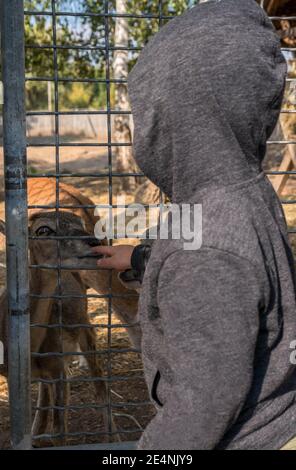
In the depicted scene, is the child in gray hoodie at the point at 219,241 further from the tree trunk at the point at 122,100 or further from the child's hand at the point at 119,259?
the tree trunk at the point at 122,100

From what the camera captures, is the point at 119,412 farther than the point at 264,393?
Yes

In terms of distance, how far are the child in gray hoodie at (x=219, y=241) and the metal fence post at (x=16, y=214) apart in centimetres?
113

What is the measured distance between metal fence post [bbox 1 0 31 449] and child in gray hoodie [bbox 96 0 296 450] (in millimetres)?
1132

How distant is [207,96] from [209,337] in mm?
618

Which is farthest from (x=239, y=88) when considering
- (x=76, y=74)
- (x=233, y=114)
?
(x=76, y=74)

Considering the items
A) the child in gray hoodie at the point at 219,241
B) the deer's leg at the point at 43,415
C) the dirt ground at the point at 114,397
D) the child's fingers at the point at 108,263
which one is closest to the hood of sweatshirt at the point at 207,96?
the child in gray hoodie at the point at 219,241

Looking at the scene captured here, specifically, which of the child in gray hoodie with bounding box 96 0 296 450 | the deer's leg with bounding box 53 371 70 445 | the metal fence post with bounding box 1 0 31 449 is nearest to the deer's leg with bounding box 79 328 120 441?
the deer's leg with bounding box 53 371 70 445

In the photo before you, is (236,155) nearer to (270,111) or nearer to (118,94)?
(270,111)

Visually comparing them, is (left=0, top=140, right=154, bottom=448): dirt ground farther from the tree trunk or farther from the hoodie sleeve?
the tree trunk

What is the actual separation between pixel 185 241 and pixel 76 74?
68.0 feet

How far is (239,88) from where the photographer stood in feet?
5.65

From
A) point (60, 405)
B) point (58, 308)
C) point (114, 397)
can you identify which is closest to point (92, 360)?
point (114, 397)
